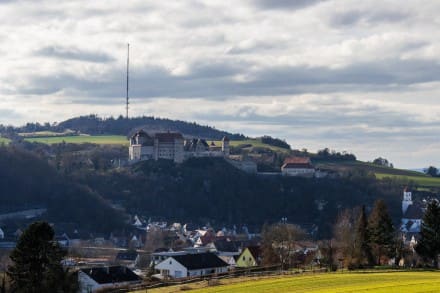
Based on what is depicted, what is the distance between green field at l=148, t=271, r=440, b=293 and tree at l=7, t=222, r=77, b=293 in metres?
6.62

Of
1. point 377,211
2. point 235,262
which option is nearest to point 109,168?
point 235,262

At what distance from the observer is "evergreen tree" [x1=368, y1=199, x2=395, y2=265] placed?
5819 centimetres

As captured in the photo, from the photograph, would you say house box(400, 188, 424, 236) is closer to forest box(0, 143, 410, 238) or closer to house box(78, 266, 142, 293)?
forest box(0, 143, 410, 238)

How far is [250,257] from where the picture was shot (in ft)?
263

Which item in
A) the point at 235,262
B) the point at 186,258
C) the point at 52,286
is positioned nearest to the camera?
the point at 52,286

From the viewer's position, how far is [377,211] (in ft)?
195

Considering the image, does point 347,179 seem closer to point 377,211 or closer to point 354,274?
point 377,211

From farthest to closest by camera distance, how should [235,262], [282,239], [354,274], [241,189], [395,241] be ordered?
[241,189], [235,262], [282,239], [395,241], [354,274]

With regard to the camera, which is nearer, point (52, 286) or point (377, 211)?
point (52, 286)

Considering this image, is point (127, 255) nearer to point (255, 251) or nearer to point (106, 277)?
point (255, 251)

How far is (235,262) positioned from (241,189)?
9845 cm

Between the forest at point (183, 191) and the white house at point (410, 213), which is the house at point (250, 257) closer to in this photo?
the white house at point (410, 213)

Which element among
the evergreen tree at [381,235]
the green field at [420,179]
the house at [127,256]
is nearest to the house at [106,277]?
the evergreen tree at [381,235]

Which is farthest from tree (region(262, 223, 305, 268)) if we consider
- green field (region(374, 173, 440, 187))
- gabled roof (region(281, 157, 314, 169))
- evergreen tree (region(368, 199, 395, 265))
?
gabled roof (region(281, 157, 314, 169))
